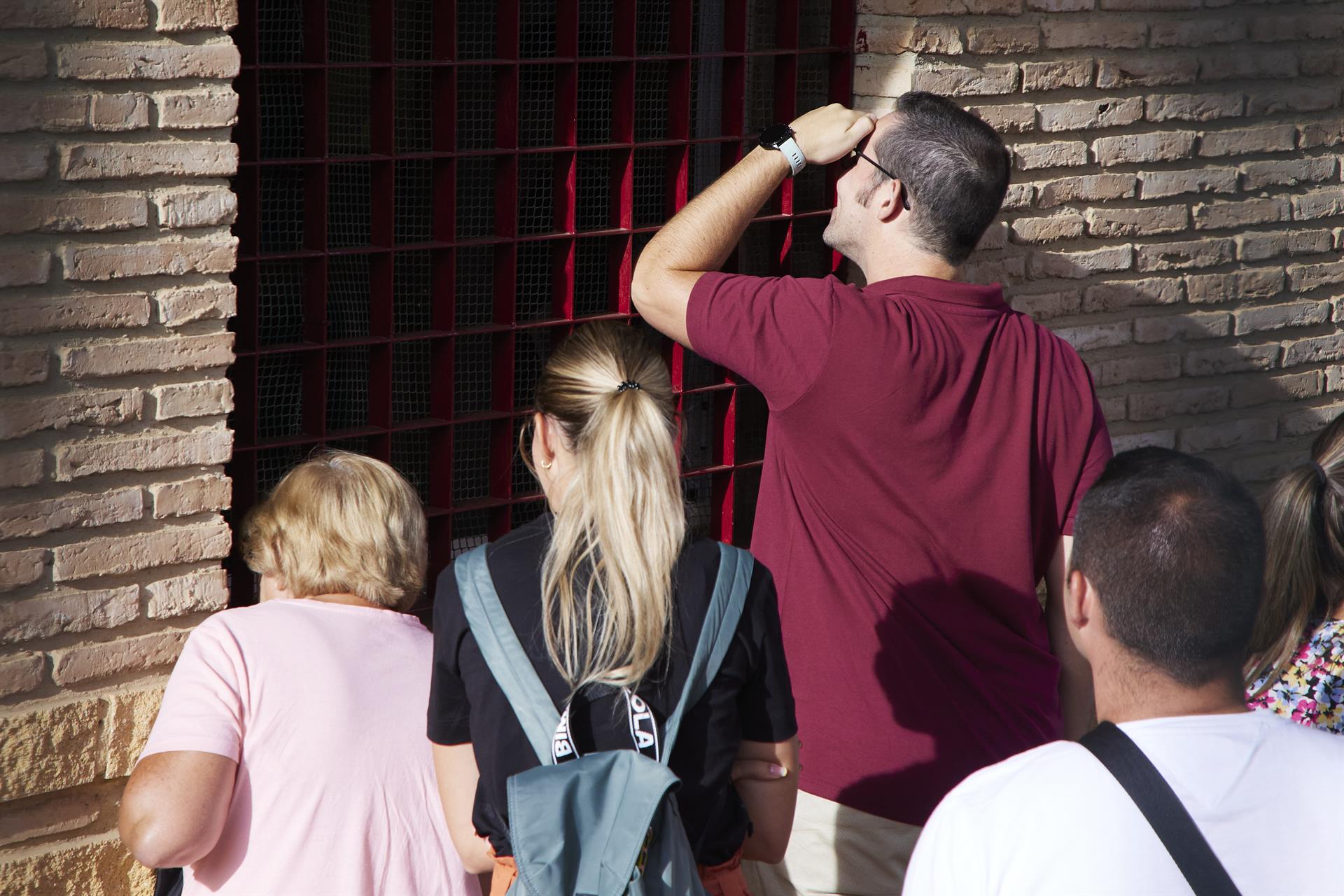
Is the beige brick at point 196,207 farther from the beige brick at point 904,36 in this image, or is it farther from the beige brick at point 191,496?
the beige brick at point 904,36

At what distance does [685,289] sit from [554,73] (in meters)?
1.27

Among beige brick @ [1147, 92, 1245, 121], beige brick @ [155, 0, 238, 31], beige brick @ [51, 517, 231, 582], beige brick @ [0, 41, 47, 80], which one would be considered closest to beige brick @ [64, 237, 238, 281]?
beige brick @ [0, 41, 47, 80]

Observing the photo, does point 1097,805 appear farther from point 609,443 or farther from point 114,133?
point 114,133

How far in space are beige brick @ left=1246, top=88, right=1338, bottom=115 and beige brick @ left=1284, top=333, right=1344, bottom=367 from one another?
867 millimetres

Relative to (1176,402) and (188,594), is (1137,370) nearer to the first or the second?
(1176,402)

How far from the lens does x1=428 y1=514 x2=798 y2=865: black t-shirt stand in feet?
6.72

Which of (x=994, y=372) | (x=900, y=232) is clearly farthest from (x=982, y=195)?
(x=994, y=372)

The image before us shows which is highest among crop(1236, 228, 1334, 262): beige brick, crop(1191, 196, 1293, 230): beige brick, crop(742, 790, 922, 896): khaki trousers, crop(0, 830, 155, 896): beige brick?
crop(1191, 196, 1293, 230): beige brick

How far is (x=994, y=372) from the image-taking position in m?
2.68

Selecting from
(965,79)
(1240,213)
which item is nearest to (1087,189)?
(965,79)

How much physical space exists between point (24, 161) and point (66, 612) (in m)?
0.95

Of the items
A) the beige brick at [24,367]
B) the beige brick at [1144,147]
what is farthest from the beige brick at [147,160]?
the beige brick at [1144,147]

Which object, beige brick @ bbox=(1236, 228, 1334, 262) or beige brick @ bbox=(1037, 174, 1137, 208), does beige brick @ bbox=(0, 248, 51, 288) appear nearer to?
beige brick @ bbox=(1037, 174, 1137, 208)

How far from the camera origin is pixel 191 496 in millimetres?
3021
